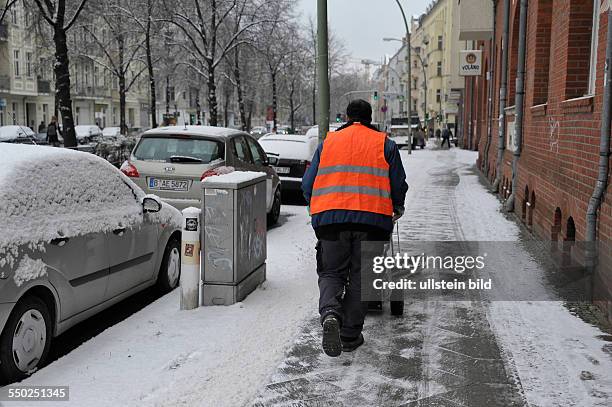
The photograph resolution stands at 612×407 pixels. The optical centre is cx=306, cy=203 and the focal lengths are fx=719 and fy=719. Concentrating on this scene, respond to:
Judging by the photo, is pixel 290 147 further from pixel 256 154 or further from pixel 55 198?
pixel 55 198

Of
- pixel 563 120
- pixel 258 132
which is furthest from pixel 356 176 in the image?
pixel 258 132

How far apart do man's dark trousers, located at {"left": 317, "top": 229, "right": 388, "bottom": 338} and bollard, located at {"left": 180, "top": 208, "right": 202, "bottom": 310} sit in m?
1.49

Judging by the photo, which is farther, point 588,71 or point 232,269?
point 588,71

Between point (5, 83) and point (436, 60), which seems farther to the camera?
point (436, 60)

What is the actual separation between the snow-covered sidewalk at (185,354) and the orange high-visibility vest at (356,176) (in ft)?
4.03

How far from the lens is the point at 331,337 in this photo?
16.4 ft

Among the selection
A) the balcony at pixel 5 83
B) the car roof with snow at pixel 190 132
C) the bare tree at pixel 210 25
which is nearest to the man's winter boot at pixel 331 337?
the car roof with snow at pixel 190 132

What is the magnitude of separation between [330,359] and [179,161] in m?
5.90

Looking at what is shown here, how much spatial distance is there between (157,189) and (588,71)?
6079mm

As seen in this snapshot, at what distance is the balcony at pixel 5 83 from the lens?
176 feet

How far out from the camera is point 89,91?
226ft

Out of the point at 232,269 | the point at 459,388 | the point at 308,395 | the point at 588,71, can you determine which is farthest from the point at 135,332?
the point at 588,71

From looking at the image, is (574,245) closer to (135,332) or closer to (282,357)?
(282,357)

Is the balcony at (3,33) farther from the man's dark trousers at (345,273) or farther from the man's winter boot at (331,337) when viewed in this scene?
the man's winter boot at (331,337)
